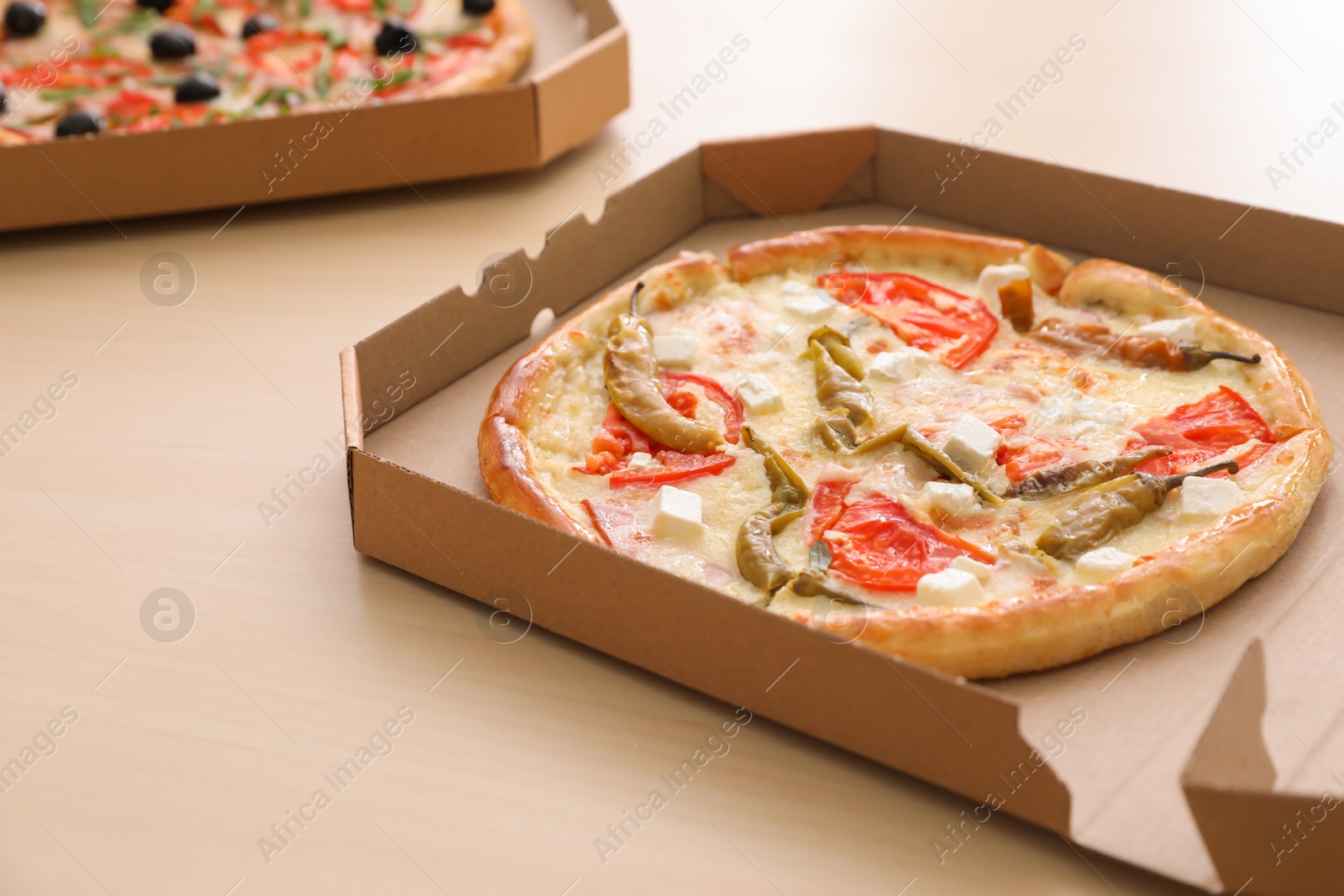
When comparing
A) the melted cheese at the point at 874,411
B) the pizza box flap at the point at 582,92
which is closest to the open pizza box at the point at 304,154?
the pizza box flap at the point at 582,92

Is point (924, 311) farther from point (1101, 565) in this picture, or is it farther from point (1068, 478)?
point (1101, 565)

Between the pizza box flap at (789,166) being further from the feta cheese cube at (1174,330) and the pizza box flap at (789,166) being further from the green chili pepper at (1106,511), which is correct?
the green chili pepper at (1106,511)

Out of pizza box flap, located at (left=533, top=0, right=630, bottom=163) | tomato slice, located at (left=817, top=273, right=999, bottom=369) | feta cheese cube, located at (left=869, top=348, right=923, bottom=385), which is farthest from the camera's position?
pizza box flap, located at (left=533, top=0, right=630, bottom=163)

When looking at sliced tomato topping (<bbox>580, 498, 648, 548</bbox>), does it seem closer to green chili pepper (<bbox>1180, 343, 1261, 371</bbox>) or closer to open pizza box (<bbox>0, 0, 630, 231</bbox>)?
green chili pepper (<bbox>1180, 343, 1261, 371</bbox>)

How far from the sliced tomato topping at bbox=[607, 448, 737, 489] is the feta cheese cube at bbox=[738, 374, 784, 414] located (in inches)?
6.3

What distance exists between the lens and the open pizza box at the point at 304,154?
3115 millimetres

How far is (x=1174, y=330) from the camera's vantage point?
2.54m

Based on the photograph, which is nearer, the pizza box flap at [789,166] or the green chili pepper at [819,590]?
the green chili pepper at [819,590]

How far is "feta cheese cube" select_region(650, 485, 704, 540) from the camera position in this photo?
6.79ft

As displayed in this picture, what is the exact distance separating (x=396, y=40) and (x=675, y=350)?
6.09ft

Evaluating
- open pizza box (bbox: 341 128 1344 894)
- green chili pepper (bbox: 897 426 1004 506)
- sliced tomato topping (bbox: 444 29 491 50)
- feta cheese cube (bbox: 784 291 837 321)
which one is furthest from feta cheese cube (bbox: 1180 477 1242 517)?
sliced tomato topping (bbox: 444 29 491 50)

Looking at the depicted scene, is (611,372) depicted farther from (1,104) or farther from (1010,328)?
(1,104)

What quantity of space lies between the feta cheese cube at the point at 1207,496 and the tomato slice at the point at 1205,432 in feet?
0.29

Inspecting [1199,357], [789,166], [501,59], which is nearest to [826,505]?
[1199,357]
